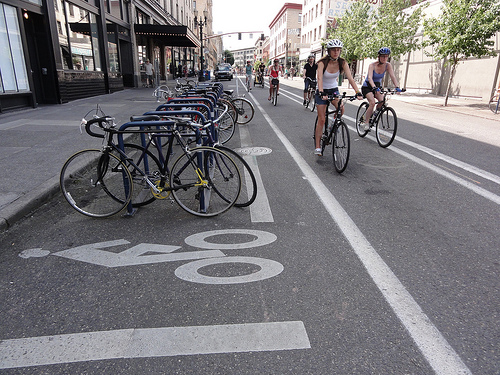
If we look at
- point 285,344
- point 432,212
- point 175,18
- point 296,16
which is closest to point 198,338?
point 285,344

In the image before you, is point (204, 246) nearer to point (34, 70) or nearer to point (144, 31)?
point (34, 70)

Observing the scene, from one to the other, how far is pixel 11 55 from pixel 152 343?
1325cm

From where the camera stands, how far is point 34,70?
13516 mm

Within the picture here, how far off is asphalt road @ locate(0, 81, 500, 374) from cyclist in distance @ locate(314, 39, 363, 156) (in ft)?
6.44

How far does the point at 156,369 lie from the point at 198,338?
0.33 m

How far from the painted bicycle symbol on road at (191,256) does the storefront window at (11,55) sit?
10.8 meters

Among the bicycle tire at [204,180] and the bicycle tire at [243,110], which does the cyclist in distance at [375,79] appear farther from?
the bicycle tire at [204,180]

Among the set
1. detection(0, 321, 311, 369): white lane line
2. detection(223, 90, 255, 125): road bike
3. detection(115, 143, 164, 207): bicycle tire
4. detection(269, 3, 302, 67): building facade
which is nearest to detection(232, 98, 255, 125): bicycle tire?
detection(223, 90, 255, 125): road bike

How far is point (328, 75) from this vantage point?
666 cm

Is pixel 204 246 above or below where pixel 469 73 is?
below

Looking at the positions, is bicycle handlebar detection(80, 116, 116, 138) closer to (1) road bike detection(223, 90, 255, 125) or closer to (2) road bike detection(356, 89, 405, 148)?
(2) road bike detection(356, 89, 405, 148)

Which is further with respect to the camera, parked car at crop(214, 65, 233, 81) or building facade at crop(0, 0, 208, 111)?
parked car at crop(214, 65, 233, 81)

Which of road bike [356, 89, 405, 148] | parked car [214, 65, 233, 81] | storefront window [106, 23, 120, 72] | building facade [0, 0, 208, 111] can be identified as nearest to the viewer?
road bike [356, 89, 405, 148]

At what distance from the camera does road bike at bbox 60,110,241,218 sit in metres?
4.14
